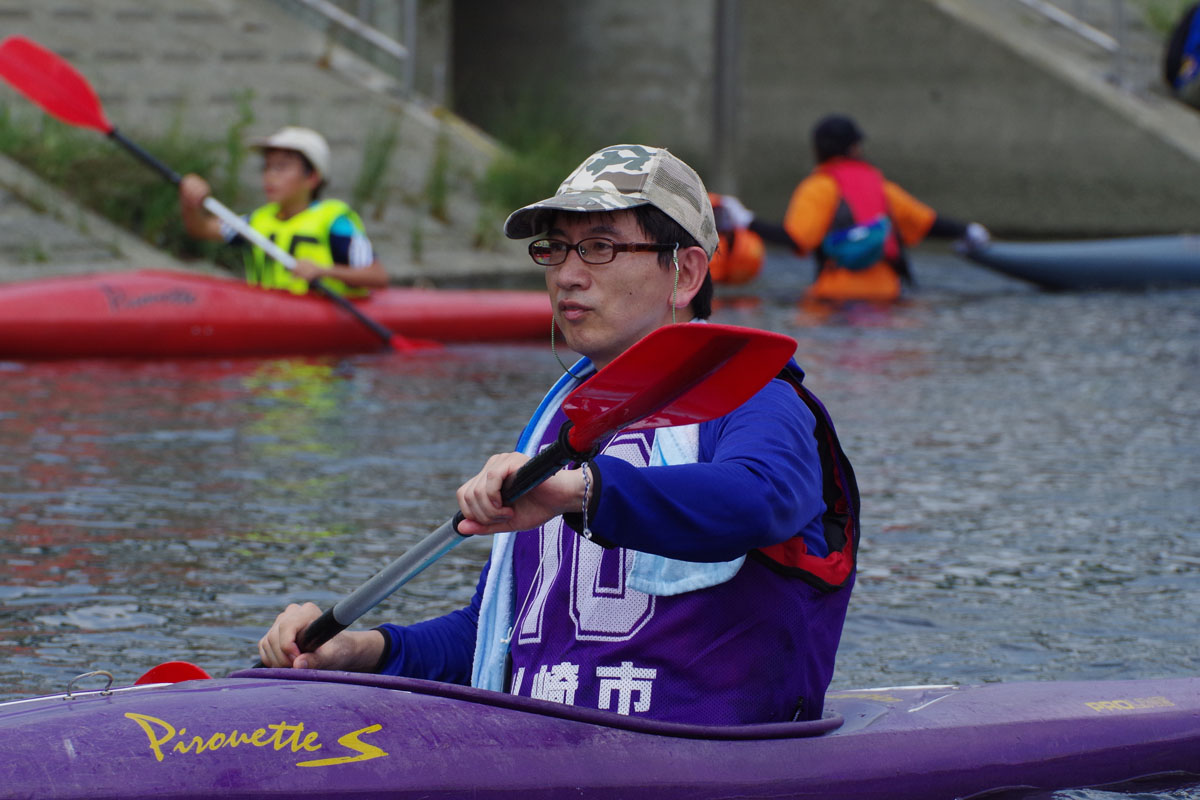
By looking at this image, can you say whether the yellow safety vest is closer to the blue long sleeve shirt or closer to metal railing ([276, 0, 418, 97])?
metal railing ([276, 0, 418, 97])

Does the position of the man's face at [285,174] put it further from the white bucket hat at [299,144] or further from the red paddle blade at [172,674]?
the red paddle blade at [172,674]

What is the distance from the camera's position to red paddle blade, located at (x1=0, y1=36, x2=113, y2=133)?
851 cm

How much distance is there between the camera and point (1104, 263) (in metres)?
12.4

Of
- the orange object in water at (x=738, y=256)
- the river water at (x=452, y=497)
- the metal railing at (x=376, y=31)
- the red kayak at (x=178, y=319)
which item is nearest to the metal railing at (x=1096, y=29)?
the metal railing at (x=376, y=31)

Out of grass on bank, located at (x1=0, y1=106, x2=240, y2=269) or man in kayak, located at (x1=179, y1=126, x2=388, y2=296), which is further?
grass on bank, located at (x1=0, y1=106, x2=240, y2=269)

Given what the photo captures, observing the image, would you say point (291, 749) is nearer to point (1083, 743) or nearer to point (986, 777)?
point (986, 777)

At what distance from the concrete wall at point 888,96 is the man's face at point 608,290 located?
44.5 ft

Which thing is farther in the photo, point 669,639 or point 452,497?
point 452,497

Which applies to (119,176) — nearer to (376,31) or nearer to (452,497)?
(376,31)

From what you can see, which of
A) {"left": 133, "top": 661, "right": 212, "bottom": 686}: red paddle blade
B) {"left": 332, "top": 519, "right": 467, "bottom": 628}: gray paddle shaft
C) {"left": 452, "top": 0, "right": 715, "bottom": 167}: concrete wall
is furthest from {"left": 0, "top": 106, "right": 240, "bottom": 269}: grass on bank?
{"left": 332, "top": 519, "right": 467, "bottom": 628}: gray paddle shaft

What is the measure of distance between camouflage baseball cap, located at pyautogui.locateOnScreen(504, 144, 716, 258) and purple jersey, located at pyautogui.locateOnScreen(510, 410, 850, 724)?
300 millimetres

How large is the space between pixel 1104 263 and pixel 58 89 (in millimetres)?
7207

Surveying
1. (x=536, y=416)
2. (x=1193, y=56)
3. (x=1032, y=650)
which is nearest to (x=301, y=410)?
(x=1032, y=650)

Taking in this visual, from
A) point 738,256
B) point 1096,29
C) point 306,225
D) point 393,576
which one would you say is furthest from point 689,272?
point 1096,29
